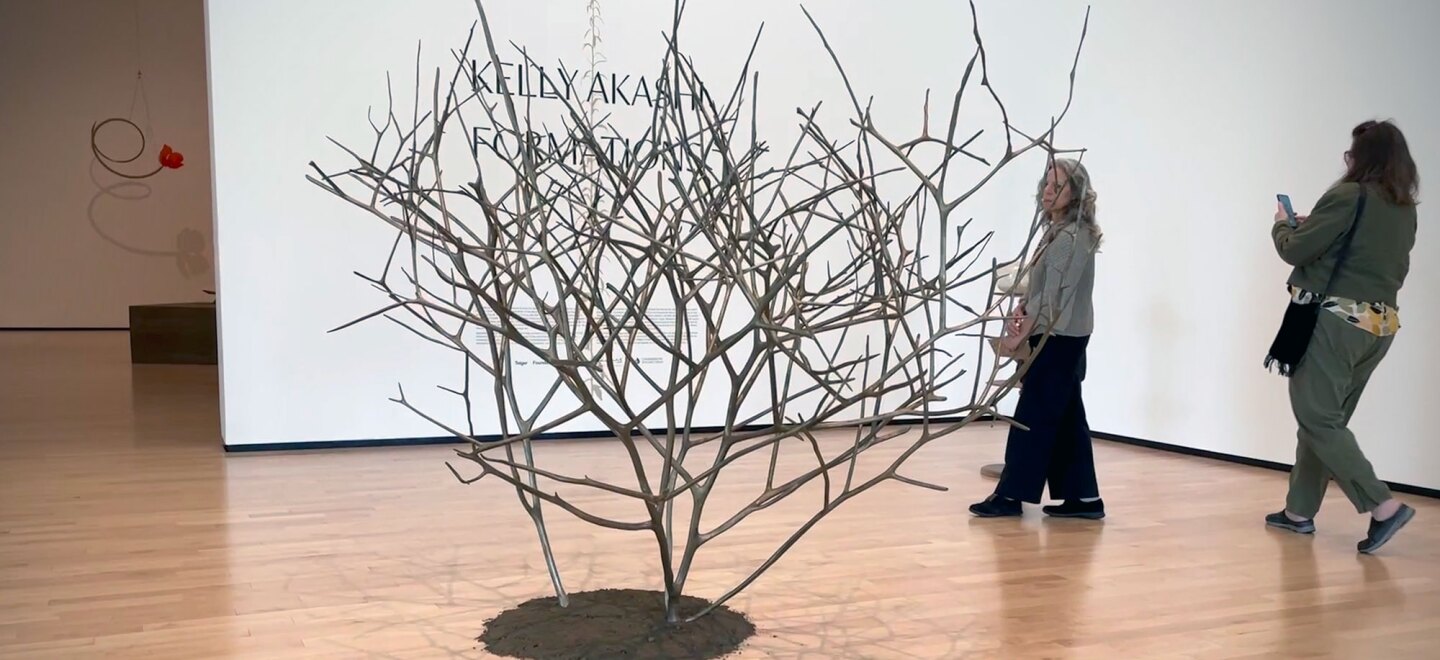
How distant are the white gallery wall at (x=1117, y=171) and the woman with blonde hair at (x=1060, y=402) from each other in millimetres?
1614

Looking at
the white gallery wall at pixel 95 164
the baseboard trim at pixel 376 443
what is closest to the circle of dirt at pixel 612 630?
the baseboard trim at pixel 376 443

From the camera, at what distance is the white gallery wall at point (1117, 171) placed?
507 centimetres

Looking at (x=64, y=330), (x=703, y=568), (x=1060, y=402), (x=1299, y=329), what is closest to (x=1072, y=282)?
(x=1060, y=402)

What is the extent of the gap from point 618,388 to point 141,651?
1.28 m

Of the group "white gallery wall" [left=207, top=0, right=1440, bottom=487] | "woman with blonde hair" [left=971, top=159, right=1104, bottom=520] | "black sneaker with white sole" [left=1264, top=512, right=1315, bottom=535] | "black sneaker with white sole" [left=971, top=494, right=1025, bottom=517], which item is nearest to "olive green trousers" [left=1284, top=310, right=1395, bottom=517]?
"black sneaker with white sole" [left=1264, top=512, right=1315, bottom=535]

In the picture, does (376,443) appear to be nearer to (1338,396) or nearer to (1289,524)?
(1289,524)

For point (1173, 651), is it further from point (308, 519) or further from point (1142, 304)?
point (1142, 304)

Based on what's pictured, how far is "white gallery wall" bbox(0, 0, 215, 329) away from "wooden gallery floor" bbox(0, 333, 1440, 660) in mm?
8534

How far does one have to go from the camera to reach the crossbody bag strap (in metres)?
3.89

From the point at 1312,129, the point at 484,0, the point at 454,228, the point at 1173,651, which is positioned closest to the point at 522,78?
the point at 484,0

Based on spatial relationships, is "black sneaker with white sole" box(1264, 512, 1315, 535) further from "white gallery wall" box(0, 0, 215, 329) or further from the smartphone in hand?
"white gallery wall" box(0, 0, 215, 329)

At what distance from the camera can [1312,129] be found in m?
5.26

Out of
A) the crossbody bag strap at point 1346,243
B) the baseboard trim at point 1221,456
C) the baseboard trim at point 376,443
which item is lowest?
the baseboard trim at point 376,443

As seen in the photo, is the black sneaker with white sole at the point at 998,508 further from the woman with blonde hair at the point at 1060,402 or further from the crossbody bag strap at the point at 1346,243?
the crossbody bag strap at the point at 1346,243
